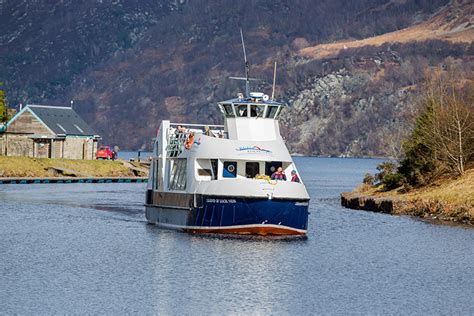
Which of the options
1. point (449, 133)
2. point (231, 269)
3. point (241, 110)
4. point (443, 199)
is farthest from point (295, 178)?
point (449, 133)

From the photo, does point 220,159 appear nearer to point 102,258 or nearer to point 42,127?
point 102,258

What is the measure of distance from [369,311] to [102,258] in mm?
17829

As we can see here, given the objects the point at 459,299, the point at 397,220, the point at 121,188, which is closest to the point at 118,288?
the point at 459,299

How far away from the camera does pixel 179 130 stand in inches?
2911

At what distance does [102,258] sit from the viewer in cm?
5922

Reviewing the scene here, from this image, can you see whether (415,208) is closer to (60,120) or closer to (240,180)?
(240,180)

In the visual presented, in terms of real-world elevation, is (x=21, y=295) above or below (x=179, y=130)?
below

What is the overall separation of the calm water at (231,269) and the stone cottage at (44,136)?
68403mm

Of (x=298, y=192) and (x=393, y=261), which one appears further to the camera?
(x=298, y=192)

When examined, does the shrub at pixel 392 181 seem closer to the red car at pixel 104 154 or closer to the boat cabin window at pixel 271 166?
the boat cabin window at pixel 271 166

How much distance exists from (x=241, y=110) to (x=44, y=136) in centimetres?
8572

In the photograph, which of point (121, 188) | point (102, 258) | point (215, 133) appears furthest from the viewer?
point (121, 188)

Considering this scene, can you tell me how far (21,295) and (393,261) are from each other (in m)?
21.2

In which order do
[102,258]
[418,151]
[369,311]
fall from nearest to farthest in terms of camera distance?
1. [369,311]
2. [102,258]
3. [418,151]
